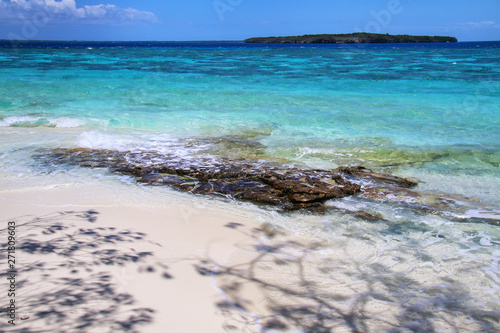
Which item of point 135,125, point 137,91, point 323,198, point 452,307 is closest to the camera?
point 452,307

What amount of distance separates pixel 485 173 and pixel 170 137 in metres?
8.57

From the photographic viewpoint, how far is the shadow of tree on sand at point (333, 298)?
3492 mm

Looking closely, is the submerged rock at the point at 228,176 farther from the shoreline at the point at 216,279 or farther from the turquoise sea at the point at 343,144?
the shoreline at the point at 216,279

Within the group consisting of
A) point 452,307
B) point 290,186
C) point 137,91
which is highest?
point 137,91

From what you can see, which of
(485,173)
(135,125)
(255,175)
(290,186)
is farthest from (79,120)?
(485,173)

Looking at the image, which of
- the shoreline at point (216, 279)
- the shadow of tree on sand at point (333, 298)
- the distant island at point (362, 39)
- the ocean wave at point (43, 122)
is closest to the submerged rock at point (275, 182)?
the shoreline at point (216, 279)

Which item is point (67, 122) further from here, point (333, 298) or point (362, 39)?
point (362, 39)

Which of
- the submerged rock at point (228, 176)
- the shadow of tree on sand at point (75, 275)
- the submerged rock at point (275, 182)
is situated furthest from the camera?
the submerged rock at point (228, 176)

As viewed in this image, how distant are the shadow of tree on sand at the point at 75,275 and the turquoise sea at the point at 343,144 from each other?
148 cm

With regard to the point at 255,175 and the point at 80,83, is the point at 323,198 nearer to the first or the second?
the point at 255,175

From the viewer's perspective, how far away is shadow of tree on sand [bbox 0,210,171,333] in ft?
10.4

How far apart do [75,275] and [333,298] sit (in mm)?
2817

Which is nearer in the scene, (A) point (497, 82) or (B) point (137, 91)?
(B) point (137, 91)

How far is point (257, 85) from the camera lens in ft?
79.2
